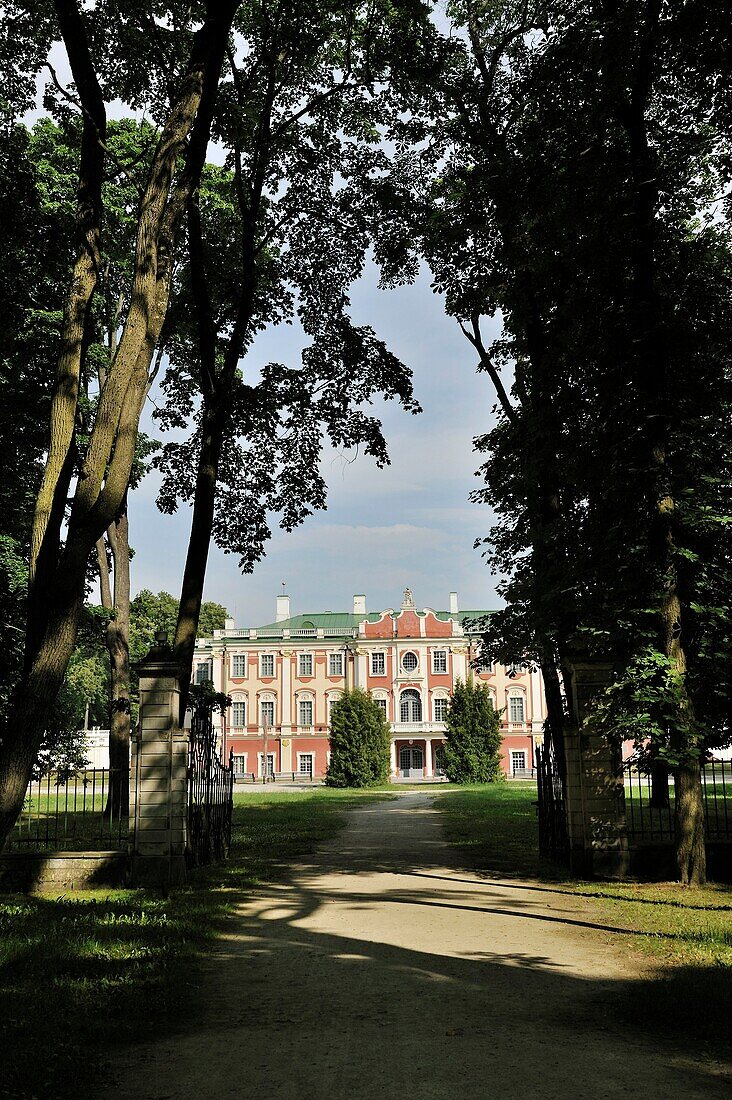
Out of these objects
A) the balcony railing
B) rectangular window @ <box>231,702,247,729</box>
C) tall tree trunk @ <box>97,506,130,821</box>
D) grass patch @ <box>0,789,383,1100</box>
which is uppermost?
tall tree trunk @ <box>97,506,130,821</box>

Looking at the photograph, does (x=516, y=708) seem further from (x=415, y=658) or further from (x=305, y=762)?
(x=305, y=762)

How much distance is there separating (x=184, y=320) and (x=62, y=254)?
3.67m

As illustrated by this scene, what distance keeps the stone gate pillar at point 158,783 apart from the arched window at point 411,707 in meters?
49.9

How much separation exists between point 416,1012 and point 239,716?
2302 inches

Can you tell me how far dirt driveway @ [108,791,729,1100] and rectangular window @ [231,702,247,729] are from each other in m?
53.6

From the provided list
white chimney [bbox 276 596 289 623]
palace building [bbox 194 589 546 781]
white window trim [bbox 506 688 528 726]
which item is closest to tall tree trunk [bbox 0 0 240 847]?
palace building [bbox 194 589 546 781]

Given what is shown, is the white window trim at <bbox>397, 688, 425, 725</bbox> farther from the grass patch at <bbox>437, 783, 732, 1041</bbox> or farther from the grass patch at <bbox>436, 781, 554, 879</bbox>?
the grass patch at <bbox>437, 783, 732, 1041</bbox>

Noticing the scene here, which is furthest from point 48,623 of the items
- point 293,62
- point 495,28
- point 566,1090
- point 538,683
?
point 538,683

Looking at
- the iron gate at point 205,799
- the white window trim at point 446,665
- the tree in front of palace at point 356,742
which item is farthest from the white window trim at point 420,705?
the iron gate at point 205,799

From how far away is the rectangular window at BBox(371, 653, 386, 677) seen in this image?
60781 millimetres

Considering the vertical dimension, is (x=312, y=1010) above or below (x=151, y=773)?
below

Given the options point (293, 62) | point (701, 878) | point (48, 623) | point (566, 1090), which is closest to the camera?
point (566, 1090)

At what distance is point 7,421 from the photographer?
1495 centimetres

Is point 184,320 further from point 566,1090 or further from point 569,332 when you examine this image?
point 566,1090
